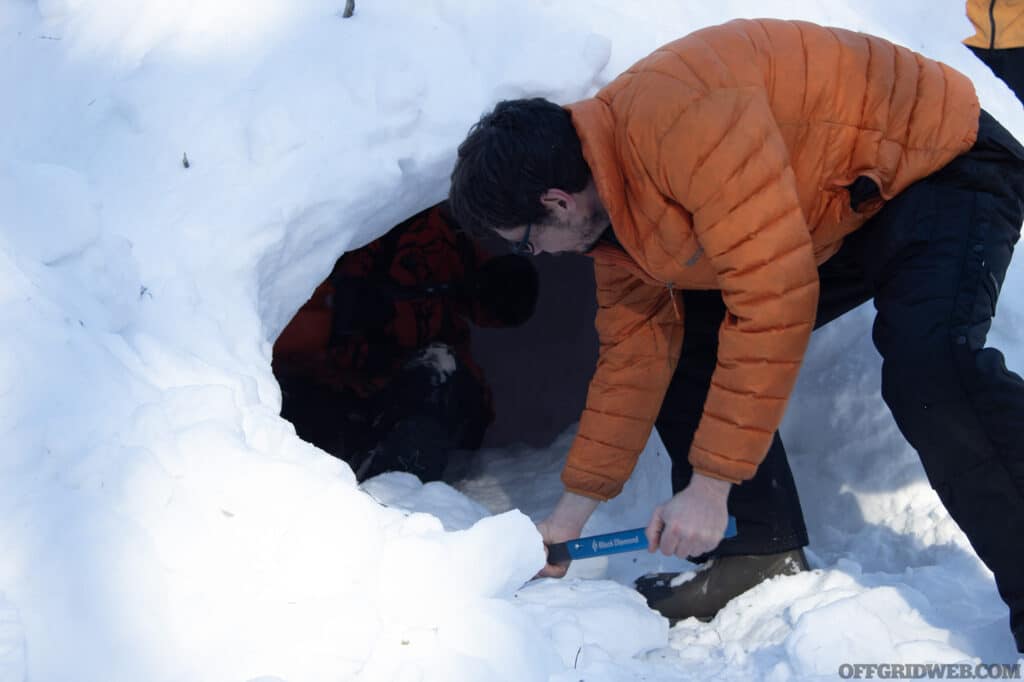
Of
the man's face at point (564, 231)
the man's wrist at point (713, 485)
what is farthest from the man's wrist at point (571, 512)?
the man's face at point (564, 231)

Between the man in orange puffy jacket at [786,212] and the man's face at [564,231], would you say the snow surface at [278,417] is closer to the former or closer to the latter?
the man in orange puffy jacket at [786,212]

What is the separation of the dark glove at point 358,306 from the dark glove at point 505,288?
1.29ft

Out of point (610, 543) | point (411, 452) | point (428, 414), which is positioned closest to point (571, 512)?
point (610, 543)

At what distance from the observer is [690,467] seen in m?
1.89

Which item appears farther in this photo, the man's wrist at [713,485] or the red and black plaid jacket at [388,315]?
the red and black plaid jacket at [388,315]

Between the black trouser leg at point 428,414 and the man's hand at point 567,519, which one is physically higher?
the man's hand at point 567,519

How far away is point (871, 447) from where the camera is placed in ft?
6.73

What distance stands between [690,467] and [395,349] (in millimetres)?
1571

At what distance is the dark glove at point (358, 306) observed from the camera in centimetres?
303

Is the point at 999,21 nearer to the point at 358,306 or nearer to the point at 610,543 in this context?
the point at 610,543

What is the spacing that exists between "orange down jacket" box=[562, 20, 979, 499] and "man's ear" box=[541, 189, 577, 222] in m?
0.06

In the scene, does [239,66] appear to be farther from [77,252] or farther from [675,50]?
[675,50]

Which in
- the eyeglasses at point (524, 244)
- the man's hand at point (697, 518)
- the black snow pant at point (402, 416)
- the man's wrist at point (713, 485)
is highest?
the eyeglasses at point (524, 244)

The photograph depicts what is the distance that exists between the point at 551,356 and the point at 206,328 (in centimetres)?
305
